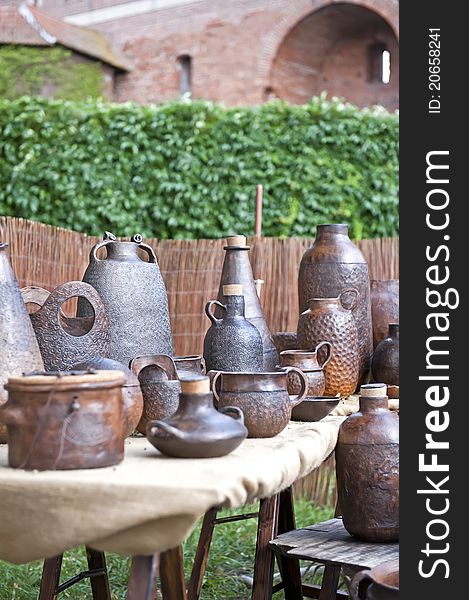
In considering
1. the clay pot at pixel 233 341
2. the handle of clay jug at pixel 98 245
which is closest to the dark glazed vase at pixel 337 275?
the clay pot at pixel 233 341

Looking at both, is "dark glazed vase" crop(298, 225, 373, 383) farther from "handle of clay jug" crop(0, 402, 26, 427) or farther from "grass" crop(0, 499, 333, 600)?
"handle of clay jug" crop(0, 402, 26, 427)

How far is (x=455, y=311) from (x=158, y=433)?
69cm

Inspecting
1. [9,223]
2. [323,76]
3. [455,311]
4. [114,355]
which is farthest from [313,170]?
[323,76]

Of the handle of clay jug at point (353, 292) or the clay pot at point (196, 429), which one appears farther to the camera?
the handle of clay jug at point (353, 292)

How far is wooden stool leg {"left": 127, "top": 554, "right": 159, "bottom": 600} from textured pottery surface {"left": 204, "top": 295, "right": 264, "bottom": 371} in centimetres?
96

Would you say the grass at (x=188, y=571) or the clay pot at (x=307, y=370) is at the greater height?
the clay pot at (x=307, y=370)

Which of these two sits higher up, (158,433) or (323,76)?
(323,76)

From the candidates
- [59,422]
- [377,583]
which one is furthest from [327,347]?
[59,422]

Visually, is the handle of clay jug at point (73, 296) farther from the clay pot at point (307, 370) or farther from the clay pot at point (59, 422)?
the clay pot at point (307, 370)

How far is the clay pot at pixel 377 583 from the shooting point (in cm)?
190

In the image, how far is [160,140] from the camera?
841 cm

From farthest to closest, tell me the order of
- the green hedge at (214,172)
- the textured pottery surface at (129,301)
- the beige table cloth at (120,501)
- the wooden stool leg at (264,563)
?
the green hedge at (214,172) < the wooden stool leg at (264,563) < the textured pottery surface at (129,301) < the beige table cloth at (120,501)

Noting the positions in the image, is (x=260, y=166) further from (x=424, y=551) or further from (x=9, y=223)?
(x=424, y=551)

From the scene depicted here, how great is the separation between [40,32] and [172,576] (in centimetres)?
1210
